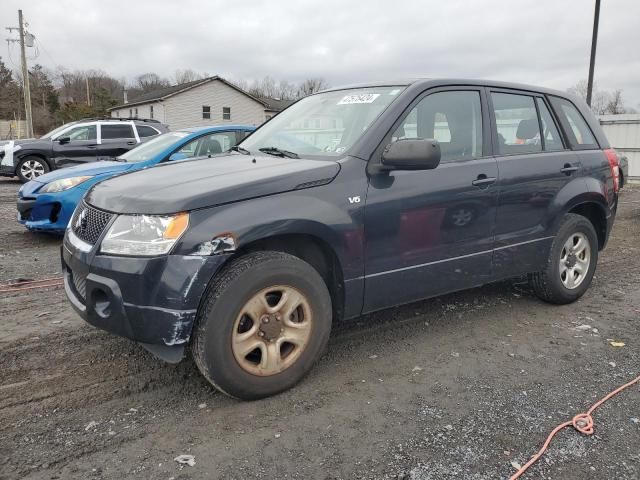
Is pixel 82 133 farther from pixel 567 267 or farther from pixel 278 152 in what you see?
pixel 567 267

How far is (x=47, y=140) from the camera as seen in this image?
535 inches

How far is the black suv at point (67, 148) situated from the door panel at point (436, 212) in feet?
36.7

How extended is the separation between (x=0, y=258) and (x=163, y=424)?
180 inches

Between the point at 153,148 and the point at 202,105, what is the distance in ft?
113

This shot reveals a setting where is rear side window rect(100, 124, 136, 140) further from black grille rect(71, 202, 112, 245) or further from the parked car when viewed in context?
black grille rect(71, 202, 112, 245)

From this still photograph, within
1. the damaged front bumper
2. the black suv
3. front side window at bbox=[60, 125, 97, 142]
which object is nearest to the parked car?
the damaged front bumper

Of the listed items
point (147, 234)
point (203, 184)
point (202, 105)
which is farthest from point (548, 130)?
point (202, 105)

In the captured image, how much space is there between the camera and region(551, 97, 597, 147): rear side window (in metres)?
4.64

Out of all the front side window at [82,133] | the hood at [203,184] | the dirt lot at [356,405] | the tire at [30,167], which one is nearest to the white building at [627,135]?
the dirt lot at [356,405]

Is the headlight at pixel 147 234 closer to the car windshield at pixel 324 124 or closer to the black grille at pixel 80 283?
the black grille at pixel 80 283

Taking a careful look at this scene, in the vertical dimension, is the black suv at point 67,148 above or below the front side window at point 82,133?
below

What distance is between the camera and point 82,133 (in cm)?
1352

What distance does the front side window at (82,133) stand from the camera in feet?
44.3

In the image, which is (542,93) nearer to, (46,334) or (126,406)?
(126,406)
